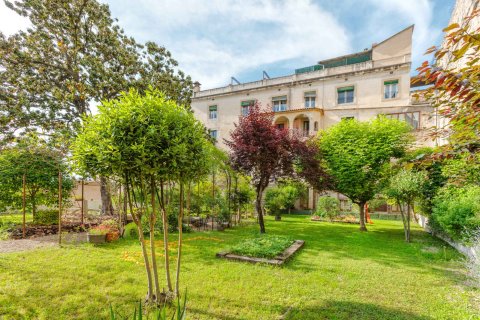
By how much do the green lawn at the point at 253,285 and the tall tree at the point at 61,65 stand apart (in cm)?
644

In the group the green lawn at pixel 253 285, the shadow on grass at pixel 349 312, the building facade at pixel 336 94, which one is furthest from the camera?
the building facade at pixel 336 94

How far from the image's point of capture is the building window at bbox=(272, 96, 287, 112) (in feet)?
76.9

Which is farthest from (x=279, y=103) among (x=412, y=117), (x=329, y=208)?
(x=329, y=208)

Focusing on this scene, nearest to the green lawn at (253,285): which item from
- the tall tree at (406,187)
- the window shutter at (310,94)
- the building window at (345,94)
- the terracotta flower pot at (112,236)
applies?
the terracotta flower pot at (112,236)

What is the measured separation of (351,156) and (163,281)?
9.95 metres

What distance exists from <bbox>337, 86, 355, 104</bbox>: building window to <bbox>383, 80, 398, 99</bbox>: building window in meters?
2.40

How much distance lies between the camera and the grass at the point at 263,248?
20.2 ft

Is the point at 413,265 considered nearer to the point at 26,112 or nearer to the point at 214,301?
the point at 214,301

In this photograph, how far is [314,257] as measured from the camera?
21.3 feet

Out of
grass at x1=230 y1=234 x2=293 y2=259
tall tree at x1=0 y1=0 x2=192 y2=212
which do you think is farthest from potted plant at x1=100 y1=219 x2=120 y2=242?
grass at x1=230 y1=234 x2=293 y2=259

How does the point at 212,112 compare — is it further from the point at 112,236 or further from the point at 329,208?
the point at 112,236

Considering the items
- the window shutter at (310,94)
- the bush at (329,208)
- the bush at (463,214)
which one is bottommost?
the bush at (329,208)

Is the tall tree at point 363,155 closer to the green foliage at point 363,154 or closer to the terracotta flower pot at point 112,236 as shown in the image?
the green foliage at point 363,154

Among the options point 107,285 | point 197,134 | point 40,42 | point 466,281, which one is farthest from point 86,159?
point 40,42
